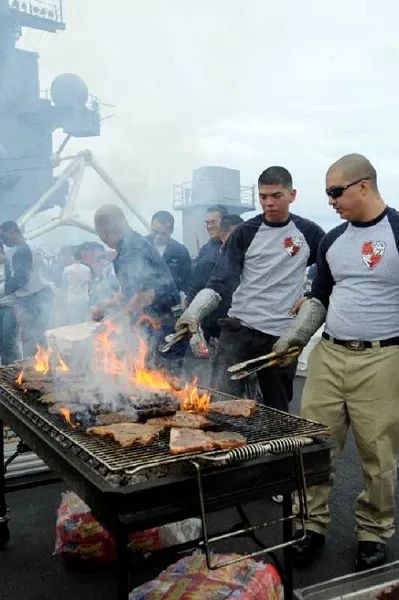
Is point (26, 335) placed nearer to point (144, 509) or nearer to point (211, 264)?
point (211, 264)

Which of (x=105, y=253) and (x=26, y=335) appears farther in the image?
(x=105, y=253)

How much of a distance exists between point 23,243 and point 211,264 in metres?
2.47

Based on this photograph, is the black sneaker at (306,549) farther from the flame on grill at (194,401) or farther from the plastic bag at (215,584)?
the flame on grill at (194,401)

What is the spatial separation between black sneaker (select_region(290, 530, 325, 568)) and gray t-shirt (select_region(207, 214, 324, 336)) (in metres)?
1.38

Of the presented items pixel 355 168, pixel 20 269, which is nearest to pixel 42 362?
pixel 355 168

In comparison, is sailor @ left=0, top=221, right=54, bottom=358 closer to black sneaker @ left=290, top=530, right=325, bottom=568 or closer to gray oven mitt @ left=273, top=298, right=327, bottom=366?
gray oven mitt @ left=273, top=298, right=327, bottom=366

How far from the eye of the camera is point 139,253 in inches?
190

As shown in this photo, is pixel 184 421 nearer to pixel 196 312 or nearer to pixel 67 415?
pixel 67 415

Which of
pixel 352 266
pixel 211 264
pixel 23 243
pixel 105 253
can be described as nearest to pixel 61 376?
pixel 352 266

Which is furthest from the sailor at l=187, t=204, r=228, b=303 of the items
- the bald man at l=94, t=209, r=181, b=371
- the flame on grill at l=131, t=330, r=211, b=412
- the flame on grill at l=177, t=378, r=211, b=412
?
the flame on grill at l=177, t=378, r=211, b=412

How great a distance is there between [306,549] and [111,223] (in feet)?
9.95

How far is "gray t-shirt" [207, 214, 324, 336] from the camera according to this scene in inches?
160

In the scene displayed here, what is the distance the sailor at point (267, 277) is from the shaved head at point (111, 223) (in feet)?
3.92

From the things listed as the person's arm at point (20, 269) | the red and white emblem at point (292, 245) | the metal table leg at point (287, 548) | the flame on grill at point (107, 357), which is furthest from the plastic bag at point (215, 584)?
the person's arm at point (20, 269)
